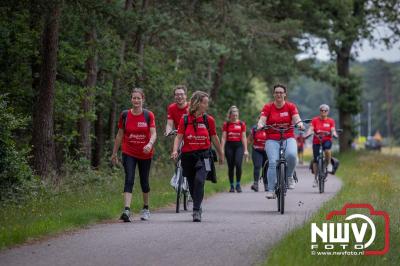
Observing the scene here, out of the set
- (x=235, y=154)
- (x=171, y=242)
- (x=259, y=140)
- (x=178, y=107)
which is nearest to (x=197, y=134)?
(x=178, y=107)

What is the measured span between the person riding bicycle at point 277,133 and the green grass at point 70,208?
2.39 metres

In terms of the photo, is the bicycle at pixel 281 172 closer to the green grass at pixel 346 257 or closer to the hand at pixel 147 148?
the green grass at pixel 346 257

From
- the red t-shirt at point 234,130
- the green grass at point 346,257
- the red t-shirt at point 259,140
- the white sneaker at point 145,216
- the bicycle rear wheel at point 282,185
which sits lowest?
the white sneaker at point 145,216

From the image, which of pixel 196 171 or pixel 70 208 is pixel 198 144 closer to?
pixel 196 171

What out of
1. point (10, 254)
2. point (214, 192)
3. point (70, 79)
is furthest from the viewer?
point (70, 79)

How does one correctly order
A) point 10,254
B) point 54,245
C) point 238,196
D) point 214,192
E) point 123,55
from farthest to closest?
point 123,55 < point 214,192 < point 238,196 < point 54,245 < point 10,254

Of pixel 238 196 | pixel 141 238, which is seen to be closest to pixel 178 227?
pixel 141 238

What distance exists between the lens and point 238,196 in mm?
20062

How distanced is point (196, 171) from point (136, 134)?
1.05 m

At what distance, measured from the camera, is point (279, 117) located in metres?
15.2

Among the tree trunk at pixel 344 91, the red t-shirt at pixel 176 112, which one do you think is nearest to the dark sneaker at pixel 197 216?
the red t-shirt at pixel 176 112

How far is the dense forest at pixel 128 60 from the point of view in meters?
18.8

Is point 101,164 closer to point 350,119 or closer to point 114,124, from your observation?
point 114,124

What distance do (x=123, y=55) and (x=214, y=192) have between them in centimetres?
680
